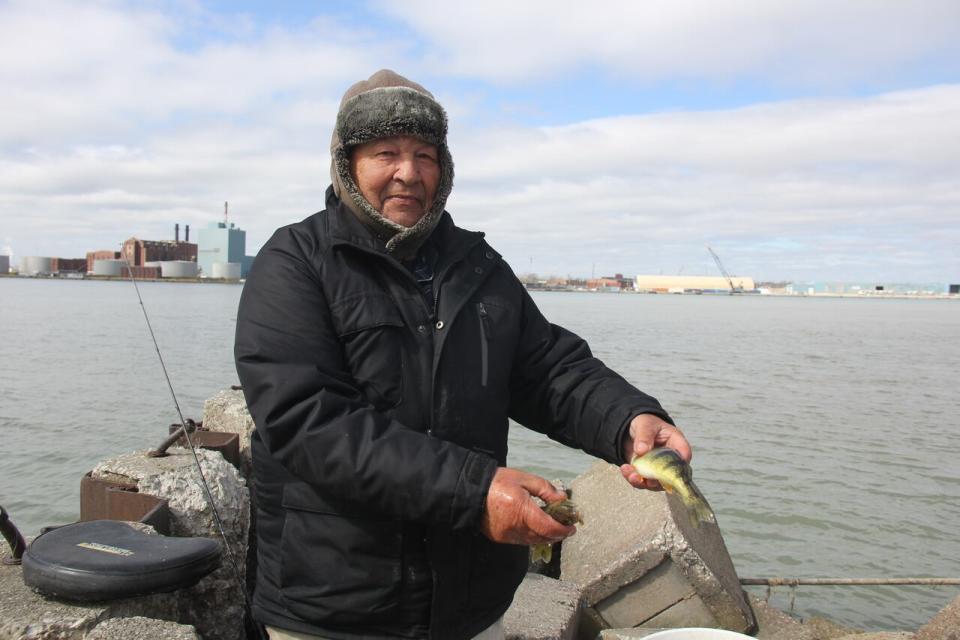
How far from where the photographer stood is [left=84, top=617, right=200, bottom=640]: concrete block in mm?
2844

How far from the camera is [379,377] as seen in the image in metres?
2.48

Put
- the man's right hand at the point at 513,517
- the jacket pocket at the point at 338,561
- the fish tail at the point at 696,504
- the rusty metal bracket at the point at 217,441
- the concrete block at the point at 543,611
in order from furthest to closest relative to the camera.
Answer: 1. the rusty metal bracket at the point at 217,441
2. the concrete block at the point at 543,611
3. the fish tail at the point at 696,504
4. the jacket pocket at the point at 338,561
5. the man's right hand at the point at 513,517

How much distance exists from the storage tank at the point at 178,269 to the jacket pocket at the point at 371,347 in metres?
101

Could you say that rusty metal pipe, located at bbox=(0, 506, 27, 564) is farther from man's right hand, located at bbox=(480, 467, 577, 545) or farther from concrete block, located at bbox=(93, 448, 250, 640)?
man's right hand, located at bbox=(480, 467, 577, 545)

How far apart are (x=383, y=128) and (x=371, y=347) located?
77cm

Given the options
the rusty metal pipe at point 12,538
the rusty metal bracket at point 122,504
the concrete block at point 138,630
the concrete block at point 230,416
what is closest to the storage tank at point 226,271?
the concrete block at point 230,416

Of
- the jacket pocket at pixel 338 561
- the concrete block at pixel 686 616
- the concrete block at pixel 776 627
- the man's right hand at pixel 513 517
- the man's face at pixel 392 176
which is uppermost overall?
the man's face at pixel 392 176

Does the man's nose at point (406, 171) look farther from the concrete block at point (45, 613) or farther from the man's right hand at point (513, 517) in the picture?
the concrete block at point (45, 613)

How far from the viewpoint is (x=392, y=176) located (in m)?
2.68

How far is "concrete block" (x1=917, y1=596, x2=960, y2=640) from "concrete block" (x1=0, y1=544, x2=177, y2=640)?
4.57 m

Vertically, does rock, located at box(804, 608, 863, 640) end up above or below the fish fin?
below

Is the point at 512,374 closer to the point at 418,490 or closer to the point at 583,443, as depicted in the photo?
the point at 583,443

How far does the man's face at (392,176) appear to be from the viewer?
8.77ft

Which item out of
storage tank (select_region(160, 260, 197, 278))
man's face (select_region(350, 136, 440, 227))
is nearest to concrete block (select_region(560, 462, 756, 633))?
man's face (select_region(350, 136, 440, 227))
